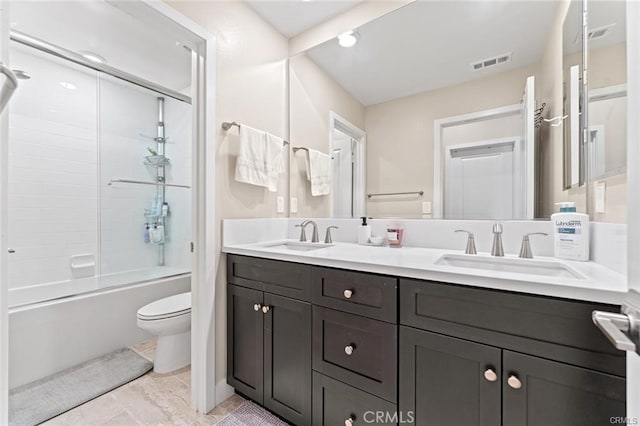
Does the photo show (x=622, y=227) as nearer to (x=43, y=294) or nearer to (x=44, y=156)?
(x=43, y=294)

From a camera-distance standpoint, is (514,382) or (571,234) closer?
(514,382)

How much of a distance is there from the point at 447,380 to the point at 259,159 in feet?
4.82

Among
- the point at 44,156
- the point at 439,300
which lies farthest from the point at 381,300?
the point at 44,156

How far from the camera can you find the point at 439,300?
903 mm

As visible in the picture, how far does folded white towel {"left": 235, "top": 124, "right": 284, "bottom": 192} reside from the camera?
1.65 meters

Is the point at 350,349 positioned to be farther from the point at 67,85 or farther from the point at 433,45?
the point at 67,85

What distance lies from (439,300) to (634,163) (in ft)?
2.02

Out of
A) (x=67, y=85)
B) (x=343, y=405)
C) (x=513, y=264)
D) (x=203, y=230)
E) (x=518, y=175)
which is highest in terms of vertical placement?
(x=67, y=85)

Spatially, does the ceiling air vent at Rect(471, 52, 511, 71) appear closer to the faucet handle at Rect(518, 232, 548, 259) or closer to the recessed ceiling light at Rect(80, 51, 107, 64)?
the faucet handle at Rect(518, 232, 548, 259)

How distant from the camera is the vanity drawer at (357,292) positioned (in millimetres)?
1002

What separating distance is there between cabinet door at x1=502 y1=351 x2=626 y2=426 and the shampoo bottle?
1.71 feet

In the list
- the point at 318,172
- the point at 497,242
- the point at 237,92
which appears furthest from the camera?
the point at 318,172

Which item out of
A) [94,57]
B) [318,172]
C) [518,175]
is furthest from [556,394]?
[94,57]

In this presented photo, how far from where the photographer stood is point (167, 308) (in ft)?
6.09
